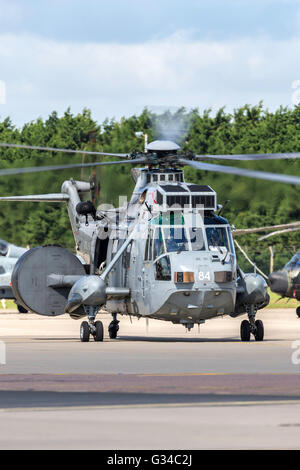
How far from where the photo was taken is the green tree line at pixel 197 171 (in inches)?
2494

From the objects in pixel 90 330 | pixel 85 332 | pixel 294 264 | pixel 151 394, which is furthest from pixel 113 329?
pixel 151 394

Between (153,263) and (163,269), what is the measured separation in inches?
20.7

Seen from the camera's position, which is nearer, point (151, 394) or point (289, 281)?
point (151, 394)

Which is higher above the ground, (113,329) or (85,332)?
(113,329)

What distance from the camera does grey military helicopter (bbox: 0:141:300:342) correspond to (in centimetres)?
2641

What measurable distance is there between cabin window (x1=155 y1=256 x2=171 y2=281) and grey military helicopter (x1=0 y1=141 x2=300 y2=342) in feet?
0.08

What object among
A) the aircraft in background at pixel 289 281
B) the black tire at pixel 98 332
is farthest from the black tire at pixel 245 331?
the aircraft in background at pixel 289 281

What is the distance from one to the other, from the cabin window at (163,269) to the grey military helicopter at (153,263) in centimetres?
2

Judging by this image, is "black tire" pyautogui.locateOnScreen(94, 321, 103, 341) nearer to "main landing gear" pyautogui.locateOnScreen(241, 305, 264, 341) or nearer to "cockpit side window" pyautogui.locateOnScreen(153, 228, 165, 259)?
"cockpit side window" pyautogui.locateOnScreen(153, 228, 165, 259)

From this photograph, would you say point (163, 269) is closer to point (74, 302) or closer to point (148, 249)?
point (148, 249)

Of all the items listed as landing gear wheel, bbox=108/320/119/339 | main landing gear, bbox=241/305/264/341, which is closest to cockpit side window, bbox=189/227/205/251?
main landing gear, bbox=241/305/264/341

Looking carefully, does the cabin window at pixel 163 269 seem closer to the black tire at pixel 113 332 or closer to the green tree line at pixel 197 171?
the black tire at pixel 113 332

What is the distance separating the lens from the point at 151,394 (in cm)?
1563
